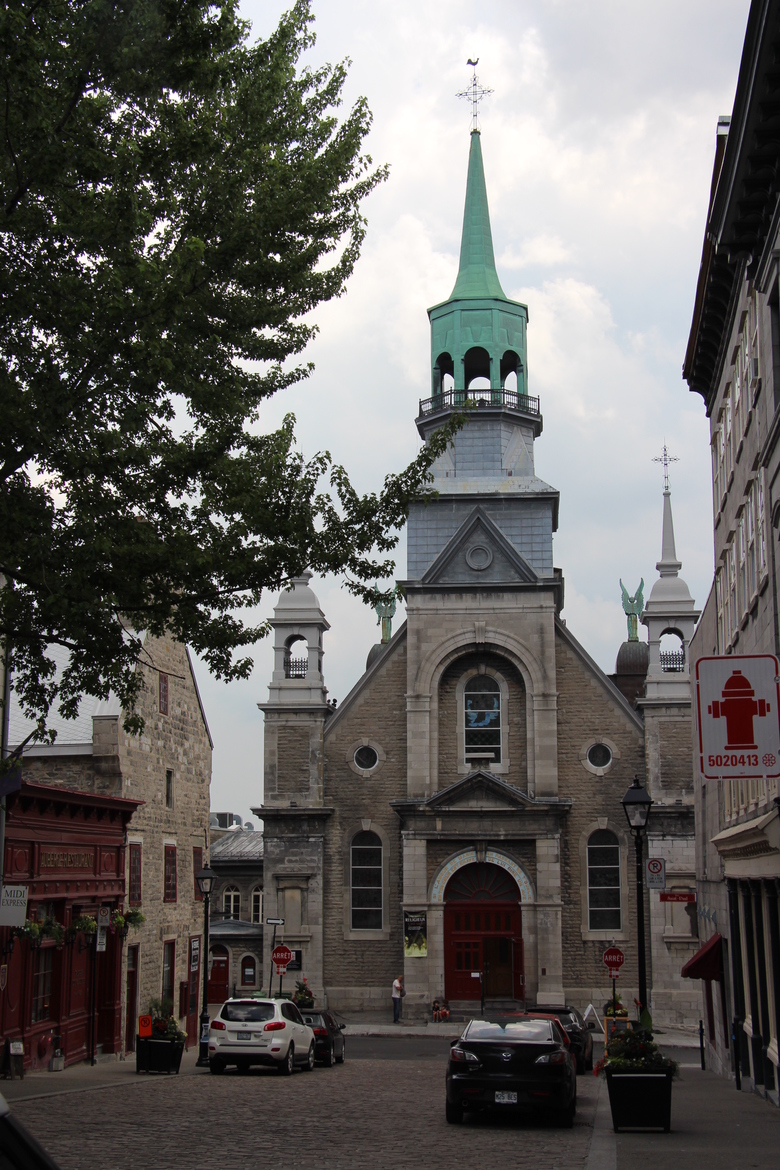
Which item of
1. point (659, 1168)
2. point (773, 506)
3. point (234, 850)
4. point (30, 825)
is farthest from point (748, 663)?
point (234, 850)

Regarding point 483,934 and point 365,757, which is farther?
point 365,757

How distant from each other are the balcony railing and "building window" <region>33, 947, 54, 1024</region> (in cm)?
2623

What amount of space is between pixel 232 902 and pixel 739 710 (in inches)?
2100

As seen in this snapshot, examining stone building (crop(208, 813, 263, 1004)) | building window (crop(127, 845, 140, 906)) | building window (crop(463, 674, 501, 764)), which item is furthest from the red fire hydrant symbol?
stone building (crop(208, 813, 263, 1004))

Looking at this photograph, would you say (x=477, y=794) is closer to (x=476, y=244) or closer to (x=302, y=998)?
(x=302, y=998)

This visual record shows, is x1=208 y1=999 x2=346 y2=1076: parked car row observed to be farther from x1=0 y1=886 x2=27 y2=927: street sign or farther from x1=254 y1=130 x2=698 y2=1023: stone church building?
x1=254 y1=130 x2=698 y2=1023: stone church building

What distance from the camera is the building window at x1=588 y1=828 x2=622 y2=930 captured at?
40438mm

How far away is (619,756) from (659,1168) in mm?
30389

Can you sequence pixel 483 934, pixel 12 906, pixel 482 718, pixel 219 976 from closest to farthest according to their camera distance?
pixel 12 906, pixel 483 934, pixel 482 718, pixel 219 976

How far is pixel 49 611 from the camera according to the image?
1175 centimetres

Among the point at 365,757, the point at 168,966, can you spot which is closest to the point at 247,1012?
the point at 168,966

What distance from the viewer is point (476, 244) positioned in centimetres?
4897

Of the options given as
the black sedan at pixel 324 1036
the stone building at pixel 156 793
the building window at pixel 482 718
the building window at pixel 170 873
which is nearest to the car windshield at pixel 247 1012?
the black sedan at pixel 324 1036

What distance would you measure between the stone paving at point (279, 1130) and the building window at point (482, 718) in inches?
846
